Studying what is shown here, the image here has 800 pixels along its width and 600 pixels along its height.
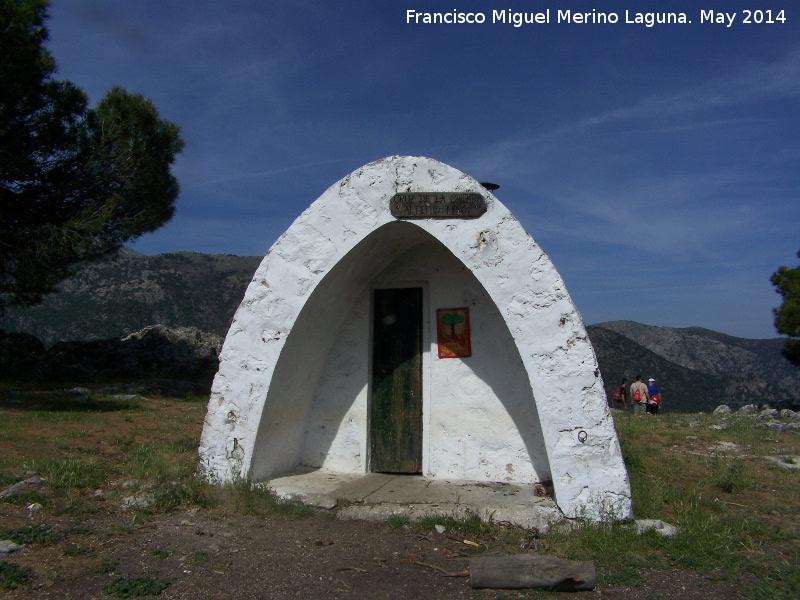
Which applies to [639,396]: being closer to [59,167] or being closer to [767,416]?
[767,416]

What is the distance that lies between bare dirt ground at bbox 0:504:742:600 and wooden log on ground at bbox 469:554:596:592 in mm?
52

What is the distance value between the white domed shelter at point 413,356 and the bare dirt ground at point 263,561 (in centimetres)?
79

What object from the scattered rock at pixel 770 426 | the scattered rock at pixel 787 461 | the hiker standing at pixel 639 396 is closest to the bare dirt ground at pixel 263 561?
the scattered rock at pixel 787 461

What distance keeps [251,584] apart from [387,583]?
2.77 feet

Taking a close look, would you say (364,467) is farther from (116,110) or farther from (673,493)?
(116,110)

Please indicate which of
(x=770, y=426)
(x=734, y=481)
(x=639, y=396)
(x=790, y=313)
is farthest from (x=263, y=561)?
(x=790, y=313)

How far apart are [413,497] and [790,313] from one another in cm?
1586

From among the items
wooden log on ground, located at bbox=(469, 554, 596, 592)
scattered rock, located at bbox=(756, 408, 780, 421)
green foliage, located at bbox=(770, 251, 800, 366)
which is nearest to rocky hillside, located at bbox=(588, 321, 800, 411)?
green foliage, located at bbox=(770, 251, 800, 366)

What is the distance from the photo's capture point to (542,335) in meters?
4.98

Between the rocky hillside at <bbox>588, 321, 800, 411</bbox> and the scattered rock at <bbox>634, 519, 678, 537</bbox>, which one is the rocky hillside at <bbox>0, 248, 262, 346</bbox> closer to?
the rocky hillside at <bbox>588, 321, 800, 411</bbox>

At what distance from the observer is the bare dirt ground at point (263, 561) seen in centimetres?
383

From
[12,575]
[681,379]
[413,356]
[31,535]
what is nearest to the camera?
[12,575]

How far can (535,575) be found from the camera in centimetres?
392

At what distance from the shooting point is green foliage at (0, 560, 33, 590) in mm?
3662
